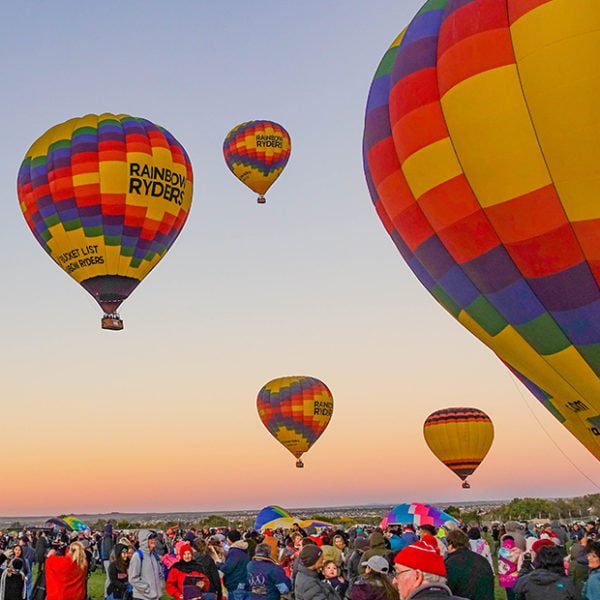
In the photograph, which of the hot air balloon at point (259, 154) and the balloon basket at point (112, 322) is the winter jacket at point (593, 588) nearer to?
the balloon basket at point (112, 322)

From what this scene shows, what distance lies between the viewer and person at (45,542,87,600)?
745 centimetres

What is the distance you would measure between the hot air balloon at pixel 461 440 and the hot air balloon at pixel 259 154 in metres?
15.4

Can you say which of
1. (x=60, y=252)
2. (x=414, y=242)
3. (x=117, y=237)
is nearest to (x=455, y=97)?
(x=414, y=242)

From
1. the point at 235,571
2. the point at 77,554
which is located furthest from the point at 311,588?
the point at 77,554

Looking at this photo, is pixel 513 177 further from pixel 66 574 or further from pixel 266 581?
pixel 66 574

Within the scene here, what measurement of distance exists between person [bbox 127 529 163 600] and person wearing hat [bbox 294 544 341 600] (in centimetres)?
210

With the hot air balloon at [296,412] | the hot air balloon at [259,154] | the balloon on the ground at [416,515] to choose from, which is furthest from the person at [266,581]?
the hot air balloon at [259,154]

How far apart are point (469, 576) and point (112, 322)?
1733 centimetres

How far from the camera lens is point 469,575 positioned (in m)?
6.19

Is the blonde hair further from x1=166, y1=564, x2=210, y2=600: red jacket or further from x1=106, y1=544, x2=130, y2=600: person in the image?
x1=106, y1=544, x2=130, y2=600: person

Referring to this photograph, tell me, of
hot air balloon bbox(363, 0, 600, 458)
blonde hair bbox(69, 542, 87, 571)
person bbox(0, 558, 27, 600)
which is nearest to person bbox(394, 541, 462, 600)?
blonde hair bbox(69, 542, 87, 571)

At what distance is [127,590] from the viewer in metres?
8.65

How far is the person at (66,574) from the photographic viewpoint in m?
7.45

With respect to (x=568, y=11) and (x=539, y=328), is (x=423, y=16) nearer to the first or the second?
(x=568, y=11)
